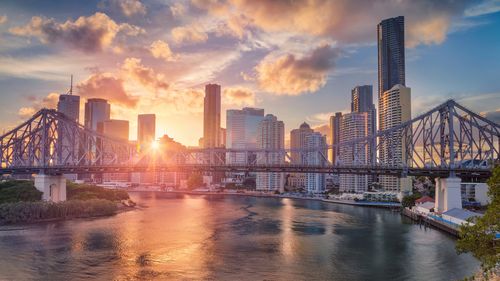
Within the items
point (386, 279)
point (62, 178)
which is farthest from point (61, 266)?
point (62, 178)

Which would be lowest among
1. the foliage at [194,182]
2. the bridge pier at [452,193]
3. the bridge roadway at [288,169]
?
the foliage at [194,182]

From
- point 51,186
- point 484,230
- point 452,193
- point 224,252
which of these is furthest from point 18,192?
point 484,230

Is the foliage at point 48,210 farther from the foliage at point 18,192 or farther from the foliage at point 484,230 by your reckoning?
the foliage at point 484,230

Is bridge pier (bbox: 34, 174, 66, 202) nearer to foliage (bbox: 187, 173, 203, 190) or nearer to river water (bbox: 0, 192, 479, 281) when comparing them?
river water (bbox: 0, 192, 479, 281)

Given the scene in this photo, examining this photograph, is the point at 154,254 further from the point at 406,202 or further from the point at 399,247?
the point at 406,202

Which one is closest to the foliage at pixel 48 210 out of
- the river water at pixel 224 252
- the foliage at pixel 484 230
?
the river water at pixel 224 252

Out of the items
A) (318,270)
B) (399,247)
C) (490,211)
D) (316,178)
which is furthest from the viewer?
(316,178)
